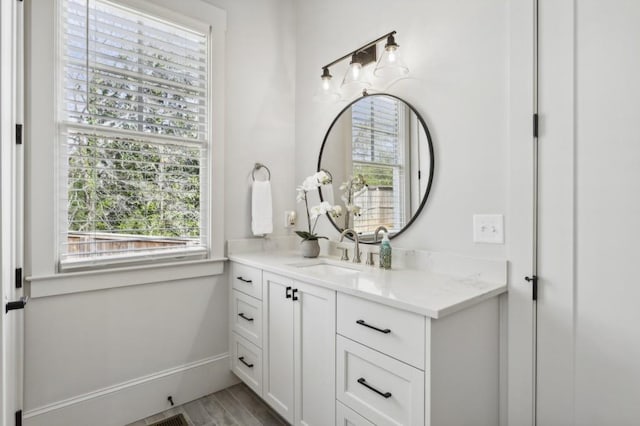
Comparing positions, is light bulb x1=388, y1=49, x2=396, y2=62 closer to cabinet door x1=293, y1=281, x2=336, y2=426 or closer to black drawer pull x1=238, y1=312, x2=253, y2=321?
cabinet door x1=293, y1=281, x2=336, y2=426

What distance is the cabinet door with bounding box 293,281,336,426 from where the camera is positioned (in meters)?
1.49

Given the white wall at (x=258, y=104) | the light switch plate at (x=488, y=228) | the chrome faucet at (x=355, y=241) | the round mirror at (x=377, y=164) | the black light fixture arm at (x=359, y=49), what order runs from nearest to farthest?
the light switch plate at (x=488, y=228), the round mirror at (x=377, y=164), the black light fixture arm at (x=359, y=49), the chrome faucet at (x=355, y=241), the white wall at (x=258, y=104)

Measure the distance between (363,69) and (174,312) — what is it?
75.8 inches

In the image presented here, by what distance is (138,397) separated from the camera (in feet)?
6.50

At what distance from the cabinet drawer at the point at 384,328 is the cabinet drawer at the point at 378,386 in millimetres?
33

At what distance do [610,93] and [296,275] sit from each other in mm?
1467

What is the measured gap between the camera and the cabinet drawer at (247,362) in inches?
78.4

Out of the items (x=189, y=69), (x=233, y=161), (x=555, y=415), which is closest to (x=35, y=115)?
(x=189, y=69)

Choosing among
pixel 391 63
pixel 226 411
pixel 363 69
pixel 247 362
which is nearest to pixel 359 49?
pixel 363 69

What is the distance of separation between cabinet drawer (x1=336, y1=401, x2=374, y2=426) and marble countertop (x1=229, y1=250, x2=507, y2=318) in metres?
0.49

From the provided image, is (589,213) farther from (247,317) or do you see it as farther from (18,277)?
(18,277)

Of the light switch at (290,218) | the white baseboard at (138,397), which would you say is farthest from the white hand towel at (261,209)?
the white baseboard at (138,397)

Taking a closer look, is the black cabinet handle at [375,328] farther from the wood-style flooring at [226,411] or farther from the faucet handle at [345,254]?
the wood-style flooring at [226,411]

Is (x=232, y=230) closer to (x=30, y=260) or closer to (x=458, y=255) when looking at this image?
(x=30, y=260)
